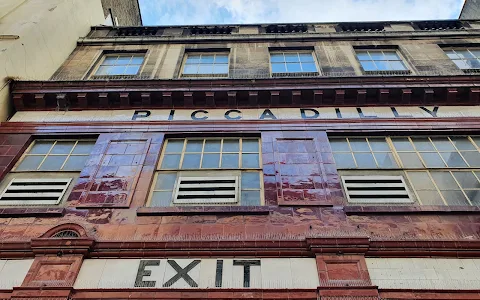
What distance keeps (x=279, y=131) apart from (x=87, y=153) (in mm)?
5543

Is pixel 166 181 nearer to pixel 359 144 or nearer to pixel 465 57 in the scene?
pixel 359 144

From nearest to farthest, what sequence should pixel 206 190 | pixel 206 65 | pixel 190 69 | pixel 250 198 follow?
pixel 250 198
pixel 206 190
pixel 190 69
pixel 206 65

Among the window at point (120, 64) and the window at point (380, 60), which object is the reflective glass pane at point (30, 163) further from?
the window at point (380, 60)

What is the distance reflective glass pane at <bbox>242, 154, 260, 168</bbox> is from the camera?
33.9ft

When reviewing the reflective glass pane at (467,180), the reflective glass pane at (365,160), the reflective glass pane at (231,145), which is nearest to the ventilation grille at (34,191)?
the reflective glass pane at (231,145)

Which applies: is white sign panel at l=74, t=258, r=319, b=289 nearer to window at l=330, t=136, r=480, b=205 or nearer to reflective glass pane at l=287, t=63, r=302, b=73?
window at l=330, t=136, r=480, b=205

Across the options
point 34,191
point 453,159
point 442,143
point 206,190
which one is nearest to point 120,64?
point 34,191

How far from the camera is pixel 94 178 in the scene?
973cm

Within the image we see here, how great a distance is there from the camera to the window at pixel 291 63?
1466 cm

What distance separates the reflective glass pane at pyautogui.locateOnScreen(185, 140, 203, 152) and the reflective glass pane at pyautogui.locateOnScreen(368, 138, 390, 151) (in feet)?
16.1

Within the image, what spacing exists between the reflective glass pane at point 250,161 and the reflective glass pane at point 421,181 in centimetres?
394

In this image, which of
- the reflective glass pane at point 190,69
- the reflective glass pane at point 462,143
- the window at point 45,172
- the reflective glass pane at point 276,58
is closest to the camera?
the window at point 45,172

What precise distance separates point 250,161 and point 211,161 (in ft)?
3.52

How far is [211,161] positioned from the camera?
1054cm
